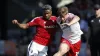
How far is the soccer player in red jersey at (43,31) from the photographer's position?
14.4 meters

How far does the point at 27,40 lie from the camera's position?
61.8 feet

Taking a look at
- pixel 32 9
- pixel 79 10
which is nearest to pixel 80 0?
pixel 79 10

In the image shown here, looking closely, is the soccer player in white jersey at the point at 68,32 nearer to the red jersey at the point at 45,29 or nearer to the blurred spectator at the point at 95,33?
the red jersey at the point at 45,29

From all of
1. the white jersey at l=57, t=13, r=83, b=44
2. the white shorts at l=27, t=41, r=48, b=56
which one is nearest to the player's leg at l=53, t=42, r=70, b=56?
the white jersey at l=57, t=13, r=83, b=44

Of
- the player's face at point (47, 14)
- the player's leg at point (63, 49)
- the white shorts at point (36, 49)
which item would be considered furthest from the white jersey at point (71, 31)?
the white shorts at point (36, 49)

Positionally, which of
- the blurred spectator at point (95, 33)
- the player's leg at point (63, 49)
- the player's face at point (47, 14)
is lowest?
the player's leg at point (63, 49)

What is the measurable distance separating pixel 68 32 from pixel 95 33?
7.41 ft

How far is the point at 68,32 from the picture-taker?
1398 cm

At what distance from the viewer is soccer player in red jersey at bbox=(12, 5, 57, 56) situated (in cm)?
1436

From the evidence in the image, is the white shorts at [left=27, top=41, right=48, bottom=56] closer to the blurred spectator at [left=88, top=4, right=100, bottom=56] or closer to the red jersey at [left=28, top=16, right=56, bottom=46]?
the red jersey at [left=28, top=16, right=56, bottom=46]

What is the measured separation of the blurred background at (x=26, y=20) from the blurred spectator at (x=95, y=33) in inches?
7.0

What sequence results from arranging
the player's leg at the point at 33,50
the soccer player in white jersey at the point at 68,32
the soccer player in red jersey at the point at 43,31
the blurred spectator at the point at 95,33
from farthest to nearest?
the blurred spectator at the point at 95,33
the player's leg at the point at 33,50
the soccer player in red jersey at the point at 43,31
the soccer player in white jersey at the point at 68,32

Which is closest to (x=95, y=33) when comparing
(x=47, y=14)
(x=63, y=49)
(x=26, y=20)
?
(x=47, y=14)

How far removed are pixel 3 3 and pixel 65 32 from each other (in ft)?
25.7
